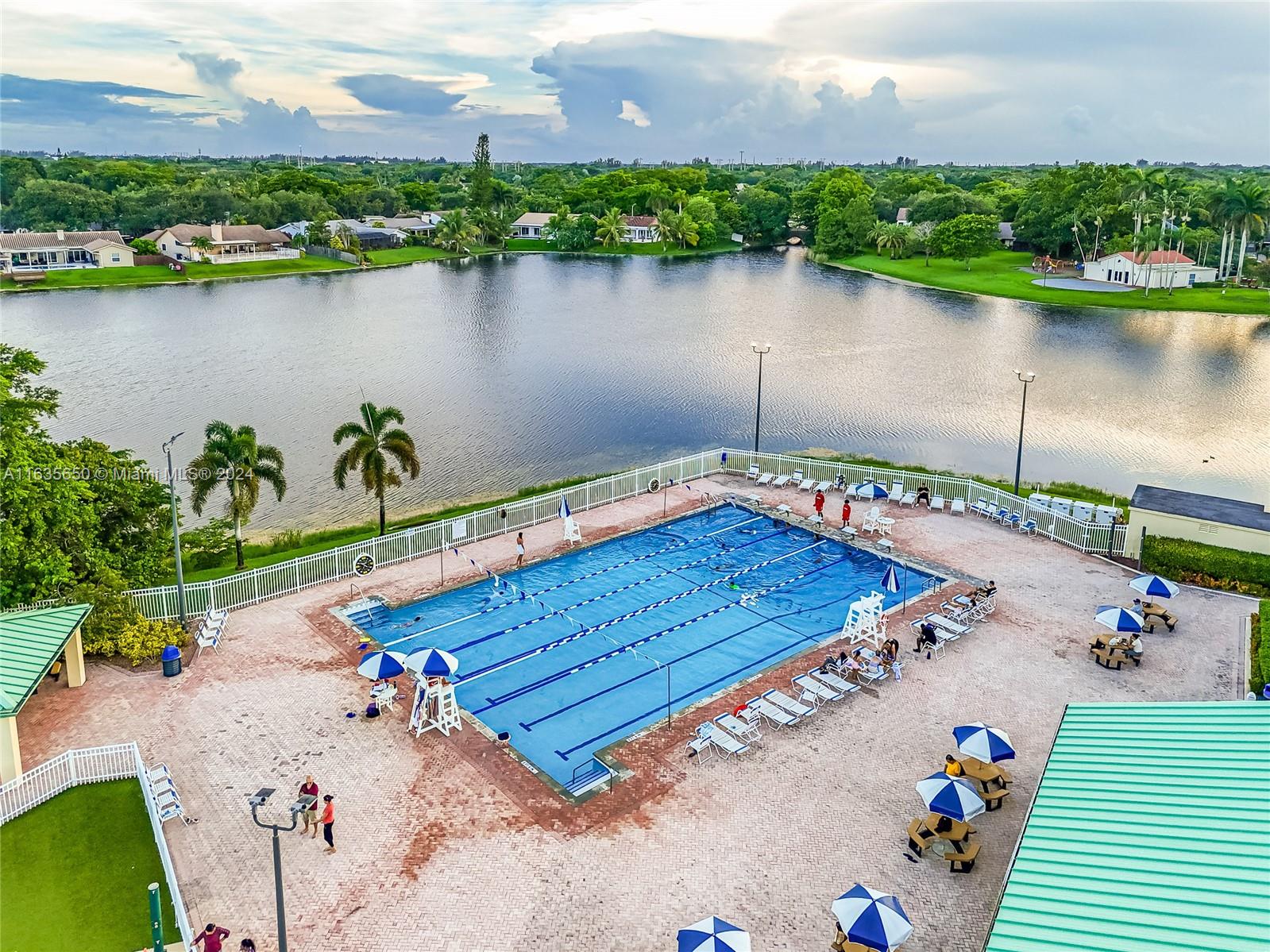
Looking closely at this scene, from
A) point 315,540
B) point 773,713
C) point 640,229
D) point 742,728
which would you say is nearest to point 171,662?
point 315,540

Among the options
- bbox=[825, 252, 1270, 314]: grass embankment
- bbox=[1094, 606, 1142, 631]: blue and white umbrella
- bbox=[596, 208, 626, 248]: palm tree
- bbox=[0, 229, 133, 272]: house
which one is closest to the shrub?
bbox=[1094, 606, 1142, 631]: blue and white umbrella

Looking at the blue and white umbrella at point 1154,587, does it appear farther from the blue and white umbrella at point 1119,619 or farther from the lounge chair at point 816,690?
the lounge chair at point 816,690

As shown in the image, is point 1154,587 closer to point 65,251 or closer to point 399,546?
point 399,546

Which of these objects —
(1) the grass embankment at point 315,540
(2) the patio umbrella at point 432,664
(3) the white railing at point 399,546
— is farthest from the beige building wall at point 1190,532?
(1) the grass embankment at point 315,540

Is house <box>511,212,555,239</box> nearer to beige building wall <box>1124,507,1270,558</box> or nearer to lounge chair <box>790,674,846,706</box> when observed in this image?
beige building wall <box>1124,507,1270,558</box>

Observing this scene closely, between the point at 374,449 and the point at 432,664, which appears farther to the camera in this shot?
the point at 374,449

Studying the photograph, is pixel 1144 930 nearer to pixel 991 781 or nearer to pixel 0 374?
pixel 991 781
